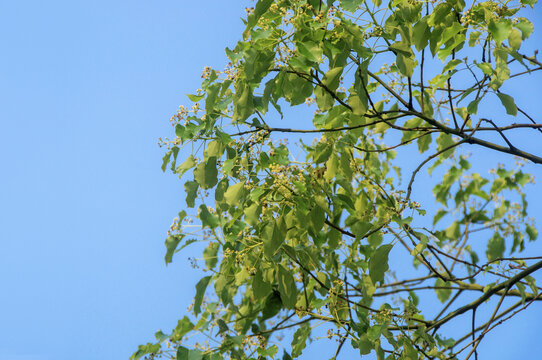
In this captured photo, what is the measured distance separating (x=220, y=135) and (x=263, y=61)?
198 mm

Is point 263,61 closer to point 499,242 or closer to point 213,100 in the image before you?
point 213,100

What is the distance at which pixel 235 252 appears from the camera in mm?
1440

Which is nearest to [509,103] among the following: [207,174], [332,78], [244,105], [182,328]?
[332,78]

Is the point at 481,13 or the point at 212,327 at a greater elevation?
the point at 481,13

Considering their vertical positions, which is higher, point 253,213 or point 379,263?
point 253,213

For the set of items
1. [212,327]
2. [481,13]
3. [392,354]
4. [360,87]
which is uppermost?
[481,13]

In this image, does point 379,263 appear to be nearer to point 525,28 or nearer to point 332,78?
point 332,78

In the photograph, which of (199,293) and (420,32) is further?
(199,293)

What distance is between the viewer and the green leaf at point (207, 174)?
53.5 inches

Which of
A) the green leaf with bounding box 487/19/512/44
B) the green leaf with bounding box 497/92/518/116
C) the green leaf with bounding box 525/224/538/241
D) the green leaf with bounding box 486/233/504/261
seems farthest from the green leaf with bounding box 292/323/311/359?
the green leaf with bounding box 525/224/538/241

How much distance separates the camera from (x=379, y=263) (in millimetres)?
1356

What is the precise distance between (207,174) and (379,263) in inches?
16.2

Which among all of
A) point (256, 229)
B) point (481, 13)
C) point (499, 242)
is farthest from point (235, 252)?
point (499, 242)

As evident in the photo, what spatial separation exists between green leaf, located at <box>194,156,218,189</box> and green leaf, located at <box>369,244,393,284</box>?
374 millimetres
